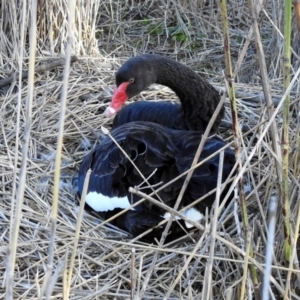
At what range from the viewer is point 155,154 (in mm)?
2299

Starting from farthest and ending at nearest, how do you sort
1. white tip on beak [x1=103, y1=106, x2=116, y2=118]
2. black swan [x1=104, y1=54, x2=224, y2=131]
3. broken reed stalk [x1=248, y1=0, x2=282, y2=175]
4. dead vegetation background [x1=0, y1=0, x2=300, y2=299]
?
black swan [x1=104, y1=54, x2=224, y2=131]
white tip on beak [x1=103, y1=106, x2=116, y2=118]
dead vegetation background [x1=0, y1=0, x2=300, y2=299]
broken reed stalk [x1=248, y1=0, x2=282, y2=175]

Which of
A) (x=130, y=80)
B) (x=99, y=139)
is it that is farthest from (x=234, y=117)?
(x=99, y=139)

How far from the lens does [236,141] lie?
1.64 metres

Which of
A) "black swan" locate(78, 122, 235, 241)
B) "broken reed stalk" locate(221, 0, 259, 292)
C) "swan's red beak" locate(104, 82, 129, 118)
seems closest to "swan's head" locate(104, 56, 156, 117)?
"swan's red beak" locate(104, 82, 129, 118)

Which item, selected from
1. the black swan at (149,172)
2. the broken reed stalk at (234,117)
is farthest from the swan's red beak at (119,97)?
the broken reed stalk at (234,117)

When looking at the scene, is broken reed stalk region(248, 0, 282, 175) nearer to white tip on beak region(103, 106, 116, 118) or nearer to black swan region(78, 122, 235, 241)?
black swan region(78, 122, 235, 241)

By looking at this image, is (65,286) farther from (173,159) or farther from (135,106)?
(135,106)

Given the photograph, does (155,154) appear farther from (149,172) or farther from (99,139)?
(99,139)

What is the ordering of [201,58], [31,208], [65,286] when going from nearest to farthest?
[65,286] < [31,208] < [201,58]

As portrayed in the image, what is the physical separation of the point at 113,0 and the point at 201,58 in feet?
3.53

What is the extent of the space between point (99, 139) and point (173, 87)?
1.30 feet

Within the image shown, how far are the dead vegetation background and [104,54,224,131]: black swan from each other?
22 cm

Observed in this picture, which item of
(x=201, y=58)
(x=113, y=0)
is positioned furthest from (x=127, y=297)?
(x=113, y=0)

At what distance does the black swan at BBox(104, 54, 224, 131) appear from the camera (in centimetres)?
285
